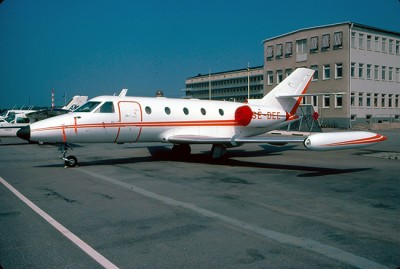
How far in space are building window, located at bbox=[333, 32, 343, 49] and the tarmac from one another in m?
36.4

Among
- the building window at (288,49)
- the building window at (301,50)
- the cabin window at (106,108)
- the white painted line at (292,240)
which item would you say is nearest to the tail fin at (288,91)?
the cabin window at (106,108)

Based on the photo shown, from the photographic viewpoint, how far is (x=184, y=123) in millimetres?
15867

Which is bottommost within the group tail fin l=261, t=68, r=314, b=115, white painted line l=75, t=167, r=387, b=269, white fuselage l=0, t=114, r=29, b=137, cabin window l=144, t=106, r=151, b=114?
white painted line l=75, t=167, r=387, b=269

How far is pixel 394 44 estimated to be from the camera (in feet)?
Answer: 166

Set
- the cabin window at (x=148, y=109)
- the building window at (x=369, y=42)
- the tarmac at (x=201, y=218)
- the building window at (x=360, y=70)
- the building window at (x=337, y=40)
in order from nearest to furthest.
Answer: the tarmac at (x=201, y=218), the cabin window at (x=148, y=109), the building window at (x=337, y=40), the building window at (x=360, y=70), the building window at (x=369, y=42)

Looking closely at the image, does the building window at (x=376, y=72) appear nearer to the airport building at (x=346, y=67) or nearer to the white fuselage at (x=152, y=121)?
the airport building at (x=346, y=67)

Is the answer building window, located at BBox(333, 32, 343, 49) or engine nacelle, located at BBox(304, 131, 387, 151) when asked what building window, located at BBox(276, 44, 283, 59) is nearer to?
building window, located at BBox(333, 32, 343, 49)

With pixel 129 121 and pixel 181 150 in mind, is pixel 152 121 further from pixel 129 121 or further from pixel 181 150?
pixel 181 150

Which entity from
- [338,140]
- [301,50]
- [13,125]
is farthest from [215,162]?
[301,50]

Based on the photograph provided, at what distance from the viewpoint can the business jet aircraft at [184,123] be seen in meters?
12.6

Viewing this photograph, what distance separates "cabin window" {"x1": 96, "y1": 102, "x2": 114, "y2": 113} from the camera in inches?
546

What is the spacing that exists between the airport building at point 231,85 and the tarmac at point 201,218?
3401 inches

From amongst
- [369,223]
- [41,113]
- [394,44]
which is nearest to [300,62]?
[394,44]

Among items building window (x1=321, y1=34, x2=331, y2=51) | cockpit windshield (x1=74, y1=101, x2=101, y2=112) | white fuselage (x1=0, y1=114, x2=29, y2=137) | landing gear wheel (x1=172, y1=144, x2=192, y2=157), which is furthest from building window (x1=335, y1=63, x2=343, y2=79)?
cockpit windshield (x1=74, y1=101, x2=101, y2=112)
